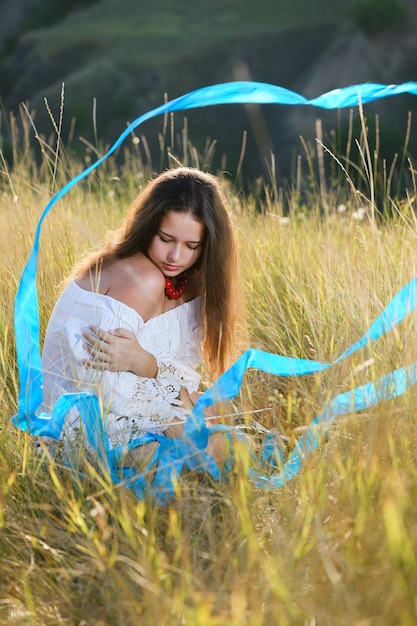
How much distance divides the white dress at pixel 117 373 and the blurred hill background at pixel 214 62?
17.5m

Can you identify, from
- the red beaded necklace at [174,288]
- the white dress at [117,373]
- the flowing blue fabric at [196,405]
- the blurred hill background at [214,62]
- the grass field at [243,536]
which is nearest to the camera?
the grass field at [243,536]

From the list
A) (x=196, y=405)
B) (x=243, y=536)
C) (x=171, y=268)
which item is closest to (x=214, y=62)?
(x=171, y=268)

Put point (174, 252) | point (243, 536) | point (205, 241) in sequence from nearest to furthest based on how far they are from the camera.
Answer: point (243, 536) < point (174, 252) < point (205, 241)

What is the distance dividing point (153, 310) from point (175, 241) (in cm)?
28

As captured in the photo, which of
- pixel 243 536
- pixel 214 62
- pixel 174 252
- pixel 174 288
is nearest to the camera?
pixel 243 536

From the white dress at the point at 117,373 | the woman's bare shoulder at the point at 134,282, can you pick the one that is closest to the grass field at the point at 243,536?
the white dress at the point at 117,373

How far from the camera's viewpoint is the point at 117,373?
9.21 feet

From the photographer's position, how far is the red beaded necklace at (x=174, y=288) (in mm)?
3055

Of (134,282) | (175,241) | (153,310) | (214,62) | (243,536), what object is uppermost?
(214,62)

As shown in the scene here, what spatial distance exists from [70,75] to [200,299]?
24.7 meters

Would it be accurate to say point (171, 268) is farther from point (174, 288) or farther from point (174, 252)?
point (174, 288)

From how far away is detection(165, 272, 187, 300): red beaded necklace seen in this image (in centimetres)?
305

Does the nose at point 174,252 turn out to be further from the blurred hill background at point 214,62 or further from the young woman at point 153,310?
the blurred hill background at point 214,62

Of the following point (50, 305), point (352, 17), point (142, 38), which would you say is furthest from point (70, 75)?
point (50, 305)
